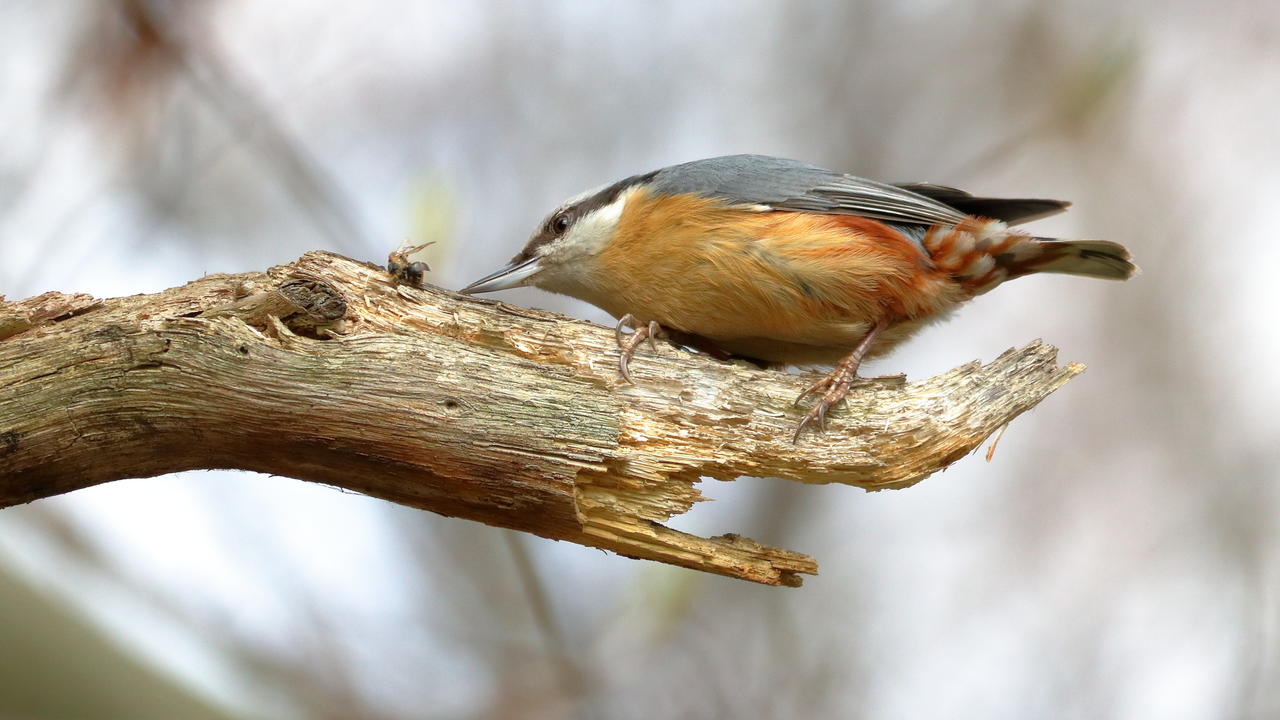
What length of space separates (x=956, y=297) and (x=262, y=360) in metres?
2.29

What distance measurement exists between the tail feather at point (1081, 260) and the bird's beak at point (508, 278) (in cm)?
177

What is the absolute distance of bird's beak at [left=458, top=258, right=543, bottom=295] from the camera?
11.9ft

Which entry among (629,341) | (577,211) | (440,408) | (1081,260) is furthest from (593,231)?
(1081,260)

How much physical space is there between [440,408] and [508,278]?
4.40 feet

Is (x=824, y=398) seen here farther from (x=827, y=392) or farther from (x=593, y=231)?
(x=593, y=231)

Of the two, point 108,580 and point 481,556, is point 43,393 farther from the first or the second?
point 481,556

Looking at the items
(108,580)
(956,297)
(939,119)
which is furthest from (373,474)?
(939,119)

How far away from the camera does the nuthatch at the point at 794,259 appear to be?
125 inches

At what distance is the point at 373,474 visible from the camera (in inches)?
95.8

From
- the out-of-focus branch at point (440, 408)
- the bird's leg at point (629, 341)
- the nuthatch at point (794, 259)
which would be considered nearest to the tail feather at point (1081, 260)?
the nuthatch at point (794, 259)

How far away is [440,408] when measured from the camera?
2.44 meters

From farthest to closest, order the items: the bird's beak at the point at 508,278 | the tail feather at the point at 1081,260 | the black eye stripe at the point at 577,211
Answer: the black eye stripe at the point at 577,211
the bird's beak at the point at 508,278
the tail feather at the point at 1081,260

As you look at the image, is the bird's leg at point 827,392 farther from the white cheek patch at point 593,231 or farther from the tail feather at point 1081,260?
the white cheek patch at point 593,231

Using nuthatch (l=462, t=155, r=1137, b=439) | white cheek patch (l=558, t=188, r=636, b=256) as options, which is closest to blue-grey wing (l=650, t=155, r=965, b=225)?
nuthatch (l=462, t=155, r=1137, b=439)
